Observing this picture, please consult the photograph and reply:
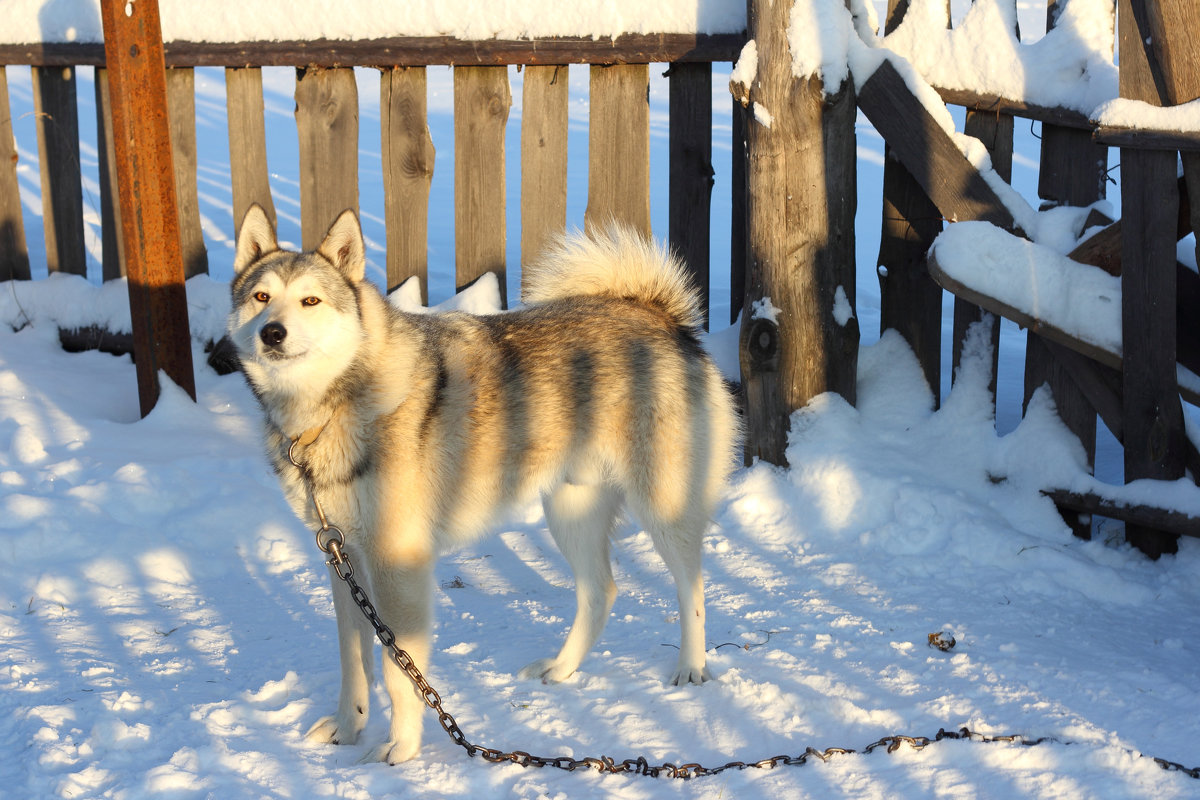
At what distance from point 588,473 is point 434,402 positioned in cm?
63

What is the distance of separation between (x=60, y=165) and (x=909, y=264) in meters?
5.14

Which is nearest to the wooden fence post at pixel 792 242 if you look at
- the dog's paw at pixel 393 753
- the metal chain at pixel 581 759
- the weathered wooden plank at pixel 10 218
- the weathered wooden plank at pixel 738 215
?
the weathered wooden plank at pixel 738 215

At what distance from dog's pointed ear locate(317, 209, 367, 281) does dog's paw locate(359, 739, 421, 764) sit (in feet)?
4.44

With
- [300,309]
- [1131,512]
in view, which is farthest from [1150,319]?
[300,309]

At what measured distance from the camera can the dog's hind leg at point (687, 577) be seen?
321cm

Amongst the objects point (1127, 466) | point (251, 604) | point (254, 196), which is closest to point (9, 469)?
point (251, 604)

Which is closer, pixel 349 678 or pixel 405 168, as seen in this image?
pixel 349 678

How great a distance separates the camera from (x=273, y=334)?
2.65 metres

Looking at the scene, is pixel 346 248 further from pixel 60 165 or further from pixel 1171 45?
pixel 60 165

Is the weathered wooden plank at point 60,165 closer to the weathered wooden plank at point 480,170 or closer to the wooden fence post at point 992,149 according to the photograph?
the weathered wooden plank at point 480,170

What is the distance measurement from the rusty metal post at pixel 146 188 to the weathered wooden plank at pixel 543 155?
5.86ft

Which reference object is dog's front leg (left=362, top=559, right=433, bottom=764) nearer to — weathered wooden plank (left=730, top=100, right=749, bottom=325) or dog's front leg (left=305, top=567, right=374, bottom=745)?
dog's front leg (left=305, top=567, right=374, bottom=745)

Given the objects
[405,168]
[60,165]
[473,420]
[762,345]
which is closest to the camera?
[473,420]

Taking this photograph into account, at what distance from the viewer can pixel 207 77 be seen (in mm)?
19219
